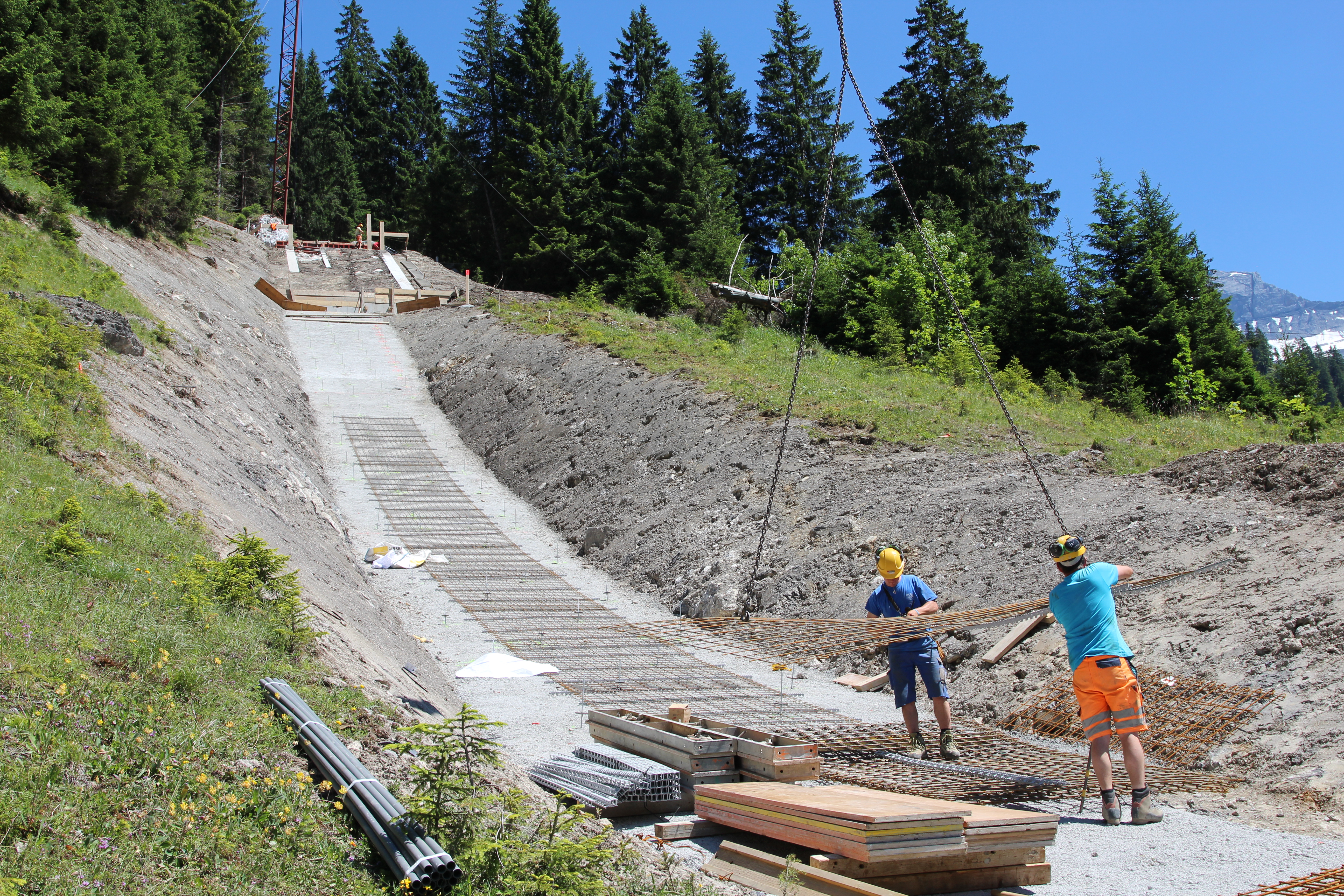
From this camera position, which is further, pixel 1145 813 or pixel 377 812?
pixel 1145 813

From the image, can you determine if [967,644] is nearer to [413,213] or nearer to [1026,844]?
[1026,844]

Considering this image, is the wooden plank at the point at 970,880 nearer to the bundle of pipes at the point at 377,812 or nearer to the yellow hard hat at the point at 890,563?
the bundle of pipes at the point at 377,812

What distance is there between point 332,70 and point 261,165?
17.1 m

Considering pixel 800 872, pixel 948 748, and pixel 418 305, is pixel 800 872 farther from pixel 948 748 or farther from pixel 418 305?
pixel 418 305

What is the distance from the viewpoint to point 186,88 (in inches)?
1202

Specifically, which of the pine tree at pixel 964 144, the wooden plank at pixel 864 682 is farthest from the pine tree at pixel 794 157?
the wooden plank at pixel 864 682

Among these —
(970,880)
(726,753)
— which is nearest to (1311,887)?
(970,880)

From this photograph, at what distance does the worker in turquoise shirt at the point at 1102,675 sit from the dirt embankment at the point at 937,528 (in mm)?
1455

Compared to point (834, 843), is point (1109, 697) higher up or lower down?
higher up

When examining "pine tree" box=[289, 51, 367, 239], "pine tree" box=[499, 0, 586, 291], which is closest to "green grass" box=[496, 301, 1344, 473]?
"pine tree" box=[499, 0, 586, 291]

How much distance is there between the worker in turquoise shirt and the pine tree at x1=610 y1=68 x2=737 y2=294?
1225 inches

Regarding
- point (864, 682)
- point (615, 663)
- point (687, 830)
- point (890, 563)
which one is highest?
point (890, 563)

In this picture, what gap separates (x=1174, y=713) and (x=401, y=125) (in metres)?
64.4

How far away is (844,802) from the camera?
4914 millimetres
